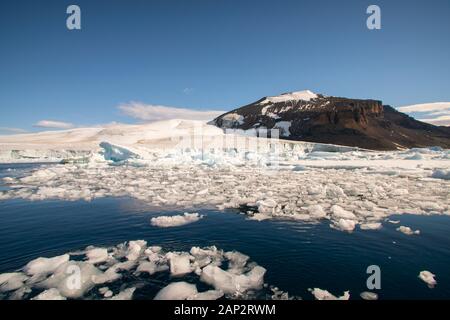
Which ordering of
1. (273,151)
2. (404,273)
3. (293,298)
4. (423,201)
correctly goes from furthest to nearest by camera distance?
1. (273,151)
2. (423,201)
3. (404,273)
4. (293,298)

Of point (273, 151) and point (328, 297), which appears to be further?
point (273, 151)

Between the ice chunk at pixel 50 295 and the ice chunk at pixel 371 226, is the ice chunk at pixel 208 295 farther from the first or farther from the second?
the ice chunk at pixel 371 226

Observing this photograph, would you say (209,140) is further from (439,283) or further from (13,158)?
(439,283)

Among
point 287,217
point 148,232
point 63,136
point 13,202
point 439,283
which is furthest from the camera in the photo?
point 63,136

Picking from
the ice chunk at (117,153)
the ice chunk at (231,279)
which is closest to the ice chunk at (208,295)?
the ice chunk at (231,279)

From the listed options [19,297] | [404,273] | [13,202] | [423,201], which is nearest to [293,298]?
[404,273]

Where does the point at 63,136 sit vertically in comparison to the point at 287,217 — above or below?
above

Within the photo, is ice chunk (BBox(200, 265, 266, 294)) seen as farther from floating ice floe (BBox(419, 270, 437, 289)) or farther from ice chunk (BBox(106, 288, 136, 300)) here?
floating ice floe (BBox(419, 270, 437, 289))
